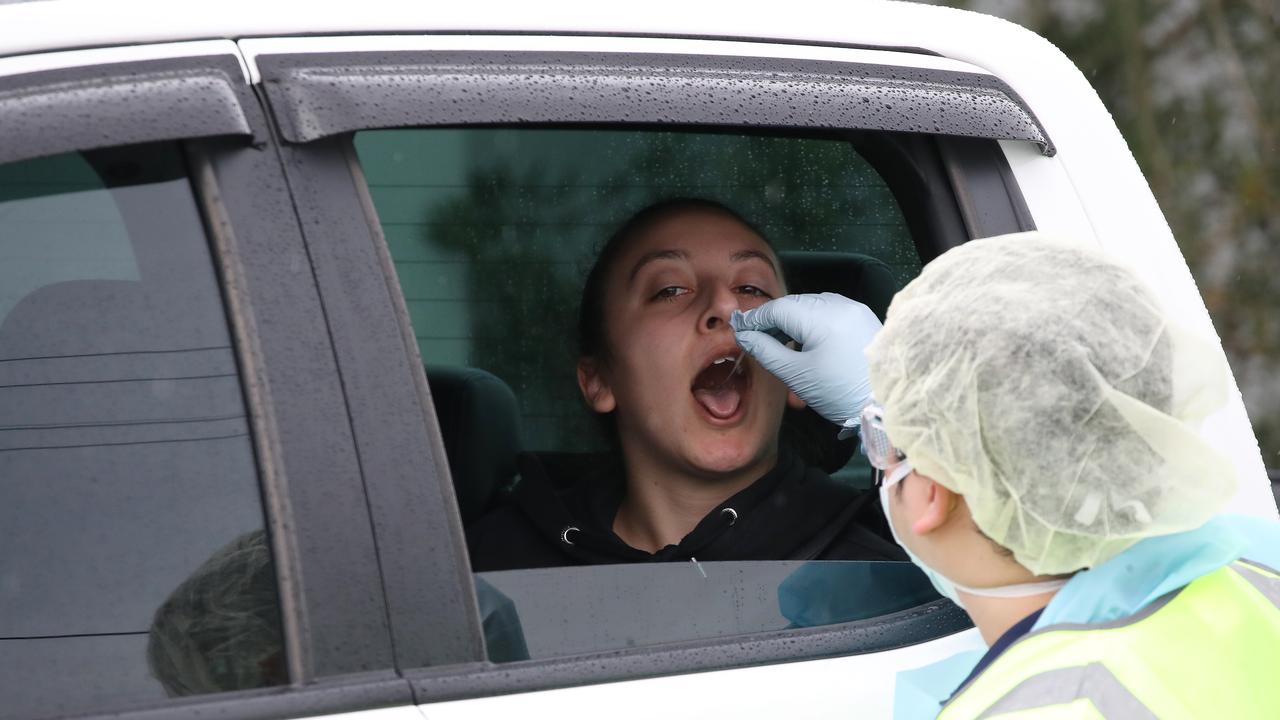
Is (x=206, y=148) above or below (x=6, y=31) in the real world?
below

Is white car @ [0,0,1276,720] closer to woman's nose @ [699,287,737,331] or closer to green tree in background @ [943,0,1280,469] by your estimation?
woman's nose @ [699,287,737,331]

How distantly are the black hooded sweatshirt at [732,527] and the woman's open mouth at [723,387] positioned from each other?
14cm

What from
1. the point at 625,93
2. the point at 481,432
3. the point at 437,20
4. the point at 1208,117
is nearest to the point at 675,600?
the point at 625,93

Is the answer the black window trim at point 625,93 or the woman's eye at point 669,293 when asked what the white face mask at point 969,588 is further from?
the woman's eye at point 669,293

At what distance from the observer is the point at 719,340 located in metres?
2.68

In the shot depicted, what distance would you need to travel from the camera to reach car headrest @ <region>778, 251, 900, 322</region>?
7.97ft

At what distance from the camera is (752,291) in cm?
269

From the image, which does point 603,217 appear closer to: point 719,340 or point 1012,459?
point 719,340

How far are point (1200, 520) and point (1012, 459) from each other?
0.66 ft

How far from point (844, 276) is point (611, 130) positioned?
30.3 inches

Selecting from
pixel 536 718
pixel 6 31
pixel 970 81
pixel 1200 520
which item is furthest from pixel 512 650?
pixel 970 81

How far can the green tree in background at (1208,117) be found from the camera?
808cm

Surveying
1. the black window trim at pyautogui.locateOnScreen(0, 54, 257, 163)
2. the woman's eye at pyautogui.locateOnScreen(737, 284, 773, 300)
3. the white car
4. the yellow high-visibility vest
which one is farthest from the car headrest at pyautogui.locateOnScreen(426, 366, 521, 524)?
the yellow high-visibility vest

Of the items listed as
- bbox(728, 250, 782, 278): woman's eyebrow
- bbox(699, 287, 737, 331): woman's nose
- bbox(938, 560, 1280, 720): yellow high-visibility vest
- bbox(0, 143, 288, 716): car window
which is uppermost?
bbox(728, 250, 782, 278): woman's eyebrow
